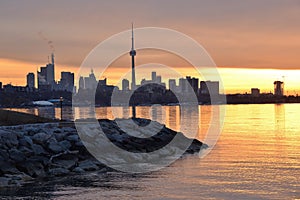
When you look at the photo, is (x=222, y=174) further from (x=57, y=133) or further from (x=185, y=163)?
(x=57, y=133)

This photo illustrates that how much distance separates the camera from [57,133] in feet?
129

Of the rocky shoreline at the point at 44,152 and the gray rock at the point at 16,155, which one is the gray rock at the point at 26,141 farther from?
the gray rock at the point at 16,155

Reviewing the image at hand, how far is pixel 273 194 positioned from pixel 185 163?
13.2 m

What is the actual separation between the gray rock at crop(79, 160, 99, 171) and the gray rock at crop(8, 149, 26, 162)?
3970mm

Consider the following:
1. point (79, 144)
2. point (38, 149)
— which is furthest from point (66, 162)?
point (79, 144)

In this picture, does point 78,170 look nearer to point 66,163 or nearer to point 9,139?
point 66,163

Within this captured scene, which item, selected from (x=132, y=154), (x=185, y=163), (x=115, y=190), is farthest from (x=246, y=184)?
(x=132, y=154)

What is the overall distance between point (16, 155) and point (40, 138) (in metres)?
4.34

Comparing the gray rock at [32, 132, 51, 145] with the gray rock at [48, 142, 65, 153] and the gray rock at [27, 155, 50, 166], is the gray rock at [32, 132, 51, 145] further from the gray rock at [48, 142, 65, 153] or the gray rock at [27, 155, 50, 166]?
the gray rock at [27, 155, 50, 166]

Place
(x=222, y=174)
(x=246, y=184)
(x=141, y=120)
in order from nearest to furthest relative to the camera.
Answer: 1. (x=246, y=184)
2. (x=222, y=174)
3. (x=141, y=120)

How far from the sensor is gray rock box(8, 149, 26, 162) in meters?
32.3

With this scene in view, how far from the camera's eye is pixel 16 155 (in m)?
32.6

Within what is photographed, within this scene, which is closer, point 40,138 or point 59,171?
point 59,171

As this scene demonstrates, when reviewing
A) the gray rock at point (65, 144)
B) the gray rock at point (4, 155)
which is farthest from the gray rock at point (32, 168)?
the gray rock at point (65, 144)
